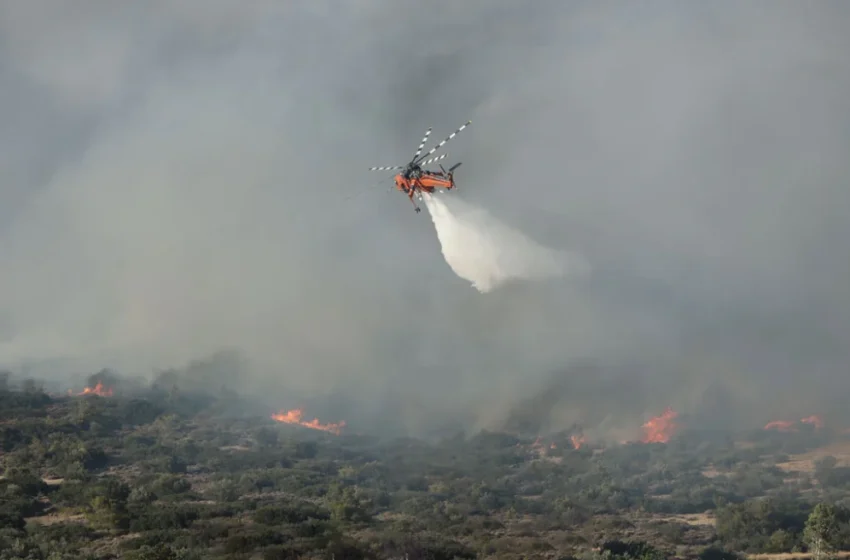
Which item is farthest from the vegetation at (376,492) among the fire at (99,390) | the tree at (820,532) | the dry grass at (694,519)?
the fire at (99,390)

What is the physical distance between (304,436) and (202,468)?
18810 millimetres

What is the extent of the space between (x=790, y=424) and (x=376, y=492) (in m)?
54.0

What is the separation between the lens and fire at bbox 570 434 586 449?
79594 millimetres

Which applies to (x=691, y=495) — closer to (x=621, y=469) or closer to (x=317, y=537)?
(x=621, y=469)

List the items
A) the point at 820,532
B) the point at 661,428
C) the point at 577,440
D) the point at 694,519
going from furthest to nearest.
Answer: the point at 661,428 → the point at 577,440 → the point at 694,519 → the point at 820,532

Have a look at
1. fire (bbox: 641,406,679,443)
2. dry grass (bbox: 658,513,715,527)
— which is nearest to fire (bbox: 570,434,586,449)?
fire (bbox: 641,406,679,443)

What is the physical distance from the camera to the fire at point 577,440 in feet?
261

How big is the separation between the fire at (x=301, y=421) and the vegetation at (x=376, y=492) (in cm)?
623

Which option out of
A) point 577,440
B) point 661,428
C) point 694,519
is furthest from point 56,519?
→ point 661,428

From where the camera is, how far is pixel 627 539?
136 feet

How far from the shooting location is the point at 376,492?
177 feet

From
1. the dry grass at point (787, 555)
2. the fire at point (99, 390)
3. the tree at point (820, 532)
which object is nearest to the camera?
the tree at point (820, 532)

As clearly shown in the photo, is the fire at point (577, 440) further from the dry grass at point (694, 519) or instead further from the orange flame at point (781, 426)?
the dry grass at point (694, 519)

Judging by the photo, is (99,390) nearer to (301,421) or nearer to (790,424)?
(301,421)
